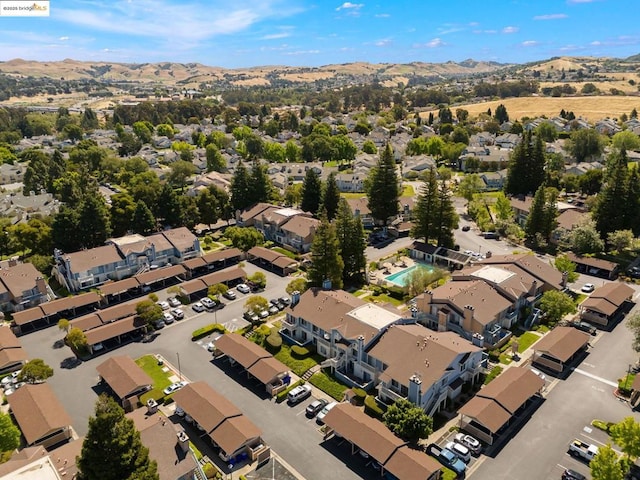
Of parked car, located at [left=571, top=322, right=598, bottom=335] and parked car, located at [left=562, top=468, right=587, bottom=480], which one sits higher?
parked car, located at [left=571, top=322, right=598, bottom=335]

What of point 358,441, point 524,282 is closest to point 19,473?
point 358,441

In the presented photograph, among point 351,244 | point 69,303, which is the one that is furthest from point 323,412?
point 69,303

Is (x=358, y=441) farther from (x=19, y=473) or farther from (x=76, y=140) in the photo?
(x=76, y=140)

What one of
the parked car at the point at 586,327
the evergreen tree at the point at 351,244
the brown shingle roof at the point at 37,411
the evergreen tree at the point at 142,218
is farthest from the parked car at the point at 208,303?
the parked car at the point at 586,327

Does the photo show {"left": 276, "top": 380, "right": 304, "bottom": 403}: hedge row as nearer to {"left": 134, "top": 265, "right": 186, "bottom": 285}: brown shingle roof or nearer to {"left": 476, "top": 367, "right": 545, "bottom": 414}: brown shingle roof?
{"left": 476, "top": 367, "right": 545, "bottom": 414}: brown shingle roof

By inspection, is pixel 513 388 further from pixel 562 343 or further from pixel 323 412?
pixel 323 412

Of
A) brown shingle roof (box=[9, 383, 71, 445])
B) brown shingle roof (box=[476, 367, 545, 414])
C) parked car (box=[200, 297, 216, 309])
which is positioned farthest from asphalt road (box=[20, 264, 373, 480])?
brown shingle roof (box=[476, 367, 545, 414])

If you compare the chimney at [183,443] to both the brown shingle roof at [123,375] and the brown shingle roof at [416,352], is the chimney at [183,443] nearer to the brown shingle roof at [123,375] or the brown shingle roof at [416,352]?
the brown shingle roof at [123,375]
